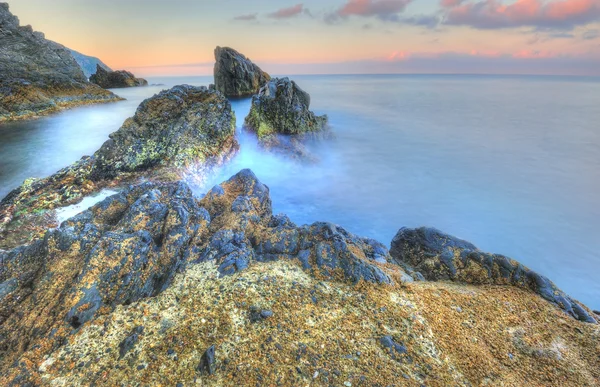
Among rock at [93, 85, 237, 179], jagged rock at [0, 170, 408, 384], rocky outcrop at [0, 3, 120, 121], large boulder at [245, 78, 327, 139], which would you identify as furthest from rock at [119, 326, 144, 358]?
rocky outcrop at [0, 3, 120, 121]

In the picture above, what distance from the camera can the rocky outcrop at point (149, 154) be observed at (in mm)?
9031

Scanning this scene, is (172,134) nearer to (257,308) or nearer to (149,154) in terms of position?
(149,154)

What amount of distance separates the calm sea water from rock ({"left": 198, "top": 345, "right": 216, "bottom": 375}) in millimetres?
9801

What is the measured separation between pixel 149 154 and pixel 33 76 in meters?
34.2

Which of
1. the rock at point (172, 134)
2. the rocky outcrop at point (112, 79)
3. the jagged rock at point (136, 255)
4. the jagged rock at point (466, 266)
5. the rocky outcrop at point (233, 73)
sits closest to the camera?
the jagged rock at point (136, 255)

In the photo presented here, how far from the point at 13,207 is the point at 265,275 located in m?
9.02

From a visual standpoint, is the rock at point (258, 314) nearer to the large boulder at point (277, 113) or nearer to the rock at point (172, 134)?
the rock at point (172, 134)

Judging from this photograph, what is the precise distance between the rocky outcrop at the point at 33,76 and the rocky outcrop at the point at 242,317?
108 feet

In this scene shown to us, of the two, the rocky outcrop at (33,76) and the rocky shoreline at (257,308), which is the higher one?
the rocky outcrop at (33,76)

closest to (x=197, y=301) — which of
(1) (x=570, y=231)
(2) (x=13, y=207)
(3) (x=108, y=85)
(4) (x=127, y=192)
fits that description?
(4) (x=127, y=192)

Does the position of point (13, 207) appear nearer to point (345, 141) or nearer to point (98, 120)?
point (345, 141)

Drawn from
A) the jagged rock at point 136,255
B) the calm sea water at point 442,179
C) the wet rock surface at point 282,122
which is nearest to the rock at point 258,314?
the jagged rock at point 136,255

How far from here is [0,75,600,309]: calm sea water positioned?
500 inches

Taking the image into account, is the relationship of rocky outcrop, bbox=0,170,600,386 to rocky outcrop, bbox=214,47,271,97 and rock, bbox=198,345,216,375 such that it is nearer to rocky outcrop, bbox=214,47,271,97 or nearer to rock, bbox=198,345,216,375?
rock, bbox=198,345,216,375
